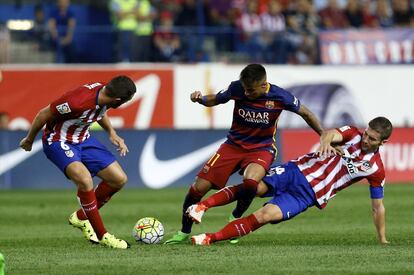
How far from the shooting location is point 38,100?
2486 centimetres

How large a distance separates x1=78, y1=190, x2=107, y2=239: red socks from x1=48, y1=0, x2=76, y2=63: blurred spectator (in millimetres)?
13063

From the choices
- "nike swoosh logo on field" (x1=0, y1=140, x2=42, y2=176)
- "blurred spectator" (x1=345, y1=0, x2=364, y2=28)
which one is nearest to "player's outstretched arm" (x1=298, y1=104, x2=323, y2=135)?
"nike swoosh logo on field" (x1=0, y1=140, x2=42, y2=176)

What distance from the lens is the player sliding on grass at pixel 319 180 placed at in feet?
36.8

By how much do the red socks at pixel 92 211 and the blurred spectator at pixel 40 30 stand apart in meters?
13.0

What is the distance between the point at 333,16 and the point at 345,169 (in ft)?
51.9

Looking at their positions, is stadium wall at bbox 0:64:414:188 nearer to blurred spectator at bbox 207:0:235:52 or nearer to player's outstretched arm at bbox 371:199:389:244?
blurred spectator at bbox 207:0:235:52

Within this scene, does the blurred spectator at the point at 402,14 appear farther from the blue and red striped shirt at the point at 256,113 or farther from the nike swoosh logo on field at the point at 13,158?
the blue and red striped shirt at the point at 256,113

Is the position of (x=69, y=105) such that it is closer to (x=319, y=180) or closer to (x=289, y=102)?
(x=289, y=102)

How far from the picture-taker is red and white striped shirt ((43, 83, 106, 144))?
450 inches

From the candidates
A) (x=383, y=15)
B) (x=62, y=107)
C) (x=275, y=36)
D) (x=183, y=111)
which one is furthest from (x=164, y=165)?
(x=62, y=107)

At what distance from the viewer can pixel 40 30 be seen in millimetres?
24047

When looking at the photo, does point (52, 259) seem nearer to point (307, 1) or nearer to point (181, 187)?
point (181, 187)

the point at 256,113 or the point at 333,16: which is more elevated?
the point at 256,113

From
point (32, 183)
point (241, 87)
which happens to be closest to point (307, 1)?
point (32, 183)
